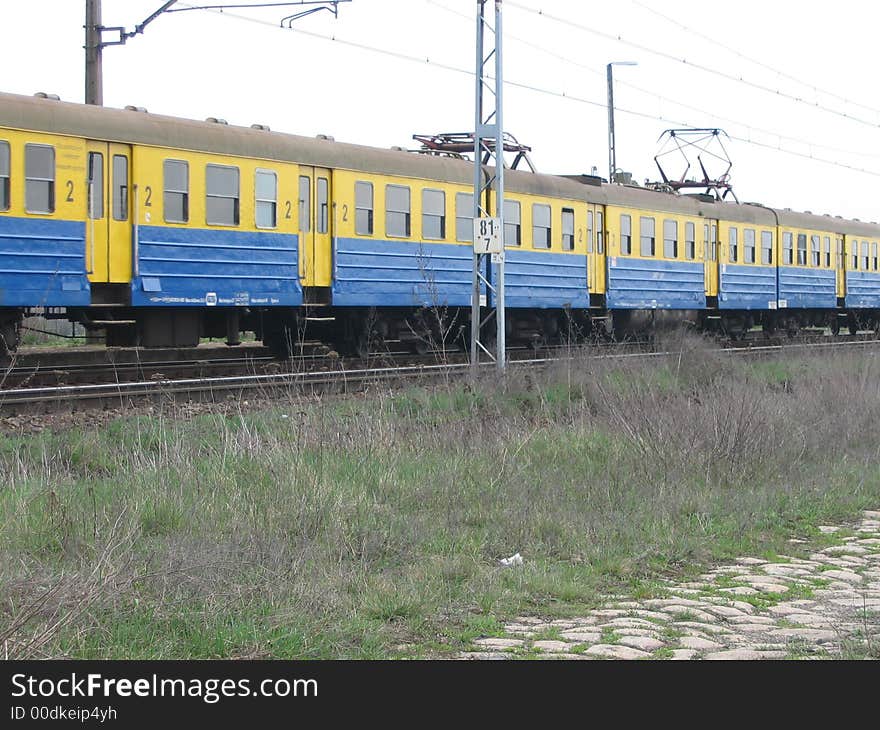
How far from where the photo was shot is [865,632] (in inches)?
205

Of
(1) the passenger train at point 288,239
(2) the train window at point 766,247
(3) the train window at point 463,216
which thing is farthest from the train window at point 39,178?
(2) the train window at point 766,247

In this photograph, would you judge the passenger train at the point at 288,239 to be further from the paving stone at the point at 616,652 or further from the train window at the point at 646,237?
the paving stone at the point at 616,652

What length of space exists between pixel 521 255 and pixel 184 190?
7.67 m

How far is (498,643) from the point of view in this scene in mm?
5027

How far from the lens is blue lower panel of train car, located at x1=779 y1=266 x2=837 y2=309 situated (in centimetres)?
3144

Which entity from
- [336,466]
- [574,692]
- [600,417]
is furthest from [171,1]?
[574,692]

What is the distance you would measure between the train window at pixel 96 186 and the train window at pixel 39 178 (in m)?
0.55

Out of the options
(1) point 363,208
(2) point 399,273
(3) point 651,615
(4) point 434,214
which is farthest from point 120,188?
(3) point 651,615

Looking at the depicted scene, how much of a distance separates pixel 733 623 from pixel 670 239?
2209 centimetres

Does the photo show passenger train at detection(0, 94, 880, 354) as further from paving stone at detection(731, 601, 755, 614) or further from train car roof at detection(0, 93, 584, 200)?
paving stone at detection(731, 601, 755, 614)

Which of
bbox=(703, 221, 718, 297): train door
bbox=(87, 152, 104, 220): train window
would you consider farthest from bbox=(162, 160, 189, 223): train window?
bbox=(703, 221, 718, 297): train door

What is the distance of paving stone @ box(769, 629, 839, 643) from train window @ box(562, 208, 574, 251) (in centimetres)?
1831

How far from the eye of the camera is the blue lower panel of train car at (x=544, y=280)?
2158cm

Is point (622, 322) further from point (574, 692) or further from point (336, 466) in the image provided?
point (574, 692)
